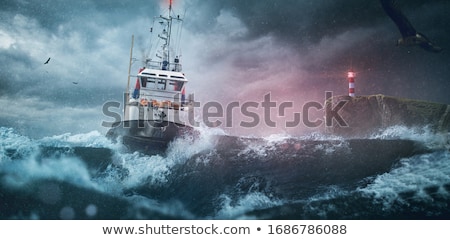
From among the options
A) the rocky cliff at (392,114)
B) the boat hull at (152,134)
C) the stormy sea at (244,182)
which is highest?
the rocky cliff at (392,114)

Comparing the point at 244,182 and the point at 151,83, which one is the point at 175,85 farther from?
the point at 244,182

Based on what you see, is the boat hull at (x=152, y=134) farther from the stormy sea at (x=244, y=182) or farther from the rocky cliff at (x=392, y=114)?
the rocky cliff at (x=392, y=114)

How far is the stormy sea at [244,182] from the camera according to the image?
17.1 ft

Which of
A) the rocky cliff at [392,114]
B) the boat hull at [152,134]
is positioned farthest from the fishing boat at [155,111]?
the rocky cliff at [392,114]

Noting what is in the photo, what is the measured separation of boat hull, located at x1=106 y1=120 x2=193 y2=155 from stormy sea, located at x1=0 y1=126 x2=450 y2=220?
1.08 ft

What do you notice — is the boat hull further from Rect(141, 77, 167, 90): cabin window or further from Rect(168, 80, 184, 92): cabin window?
Rect(168, 80, 184, 92): cabin window

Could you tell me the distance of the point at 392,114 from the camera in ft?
65.1

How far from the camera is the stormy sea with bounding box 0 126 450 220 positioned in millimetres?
5223

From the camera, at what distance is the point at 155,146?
1053 cm

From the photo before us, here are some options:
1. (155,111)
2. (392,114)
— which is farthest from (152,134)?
(392,114)

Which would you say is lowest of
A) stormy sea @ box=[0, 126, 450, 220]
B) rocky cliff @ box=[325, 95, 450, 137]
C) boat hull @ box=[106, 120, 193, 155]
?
stormy sea @ box=[0, 126, 450, 220]

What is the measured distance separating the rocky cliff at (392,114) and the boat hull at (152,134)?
53.0 ft

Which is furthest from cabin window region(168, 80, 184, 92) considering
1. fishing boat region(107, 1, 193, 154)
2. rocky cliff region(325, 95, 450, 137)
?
rocky cliff region(325, 95, 450, 137)

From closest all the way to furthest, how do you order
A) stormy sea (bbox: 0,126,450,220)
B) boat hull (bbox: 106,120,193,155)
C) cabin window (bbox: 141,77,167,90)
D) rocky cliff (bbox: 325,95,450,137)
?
stormy sea (bbox: 0,126,450,220)
boat hull (bbox: 106,120,193,155)
cabin window (bbox: 141,77,167,90)
rocky cliff (bbox: 325,95,450,137)
